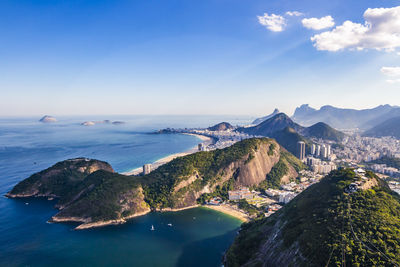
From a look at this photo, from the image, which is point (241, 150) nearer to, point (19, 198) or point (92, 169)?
point (92, 169)

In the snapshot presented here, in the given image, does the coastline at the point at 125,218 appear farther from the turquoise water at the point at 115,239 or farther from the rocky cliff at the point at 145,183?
the turquoise water at the point at 115,239

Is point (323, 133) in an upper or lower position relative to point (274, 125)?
lower

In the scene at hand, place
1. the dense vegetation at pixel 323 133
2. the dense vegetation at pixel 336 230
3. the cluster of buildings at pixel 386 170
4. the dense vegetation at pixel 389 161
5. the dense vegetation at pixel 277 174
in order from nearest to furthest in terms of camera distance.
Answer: the dense vegetation at pixel 336 230, the dense vegetation at pixel 277 174, the cluster of buildings at pixel 386 170, the dense vegetation at pixel 389 161, the dense vegetation at pixel 323 133

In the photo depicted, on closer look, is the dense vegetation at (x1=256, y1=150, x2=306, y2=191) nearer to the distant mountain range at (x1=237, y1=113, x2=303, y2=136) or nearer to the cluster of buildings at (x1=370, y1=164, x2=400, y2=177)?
the cluster of buildings at (x1=370, y1=164, x2=400, y2=177)

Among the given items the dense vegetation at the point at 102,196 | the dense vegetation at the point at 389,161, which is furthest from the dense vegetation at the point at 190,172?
the dense vegetation at the point at 389,161

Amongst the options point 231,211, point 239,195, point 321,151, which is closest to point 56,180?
point 231,211

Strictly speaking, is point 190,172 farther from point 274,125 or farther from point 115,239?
point 274,125

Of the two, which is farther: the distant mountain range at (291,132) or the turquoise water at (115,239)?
the distant mountain range at (291,132)
